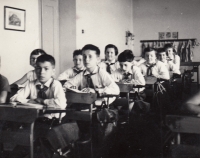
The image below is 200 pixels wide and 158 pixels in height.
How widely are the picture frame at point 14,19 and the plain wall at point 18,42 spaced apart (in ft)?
0.23

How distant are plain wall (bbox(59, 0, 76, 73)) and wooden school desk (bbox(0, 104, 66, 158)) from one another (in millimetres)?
5078

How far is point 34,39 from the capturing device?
6.39m

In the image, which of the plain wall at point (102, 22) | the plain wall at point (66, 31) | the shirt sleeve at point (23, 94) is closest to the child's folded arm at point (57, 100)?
the shirt sleeve at point (23, 94)

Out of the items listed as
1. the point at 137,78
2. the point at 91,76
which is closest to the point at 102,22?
the point at 137,78

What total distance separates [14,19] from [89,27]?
236cm

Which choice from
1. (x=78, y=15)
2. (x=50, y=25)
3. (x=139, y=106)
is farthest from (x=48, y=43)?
(x=139, y=106)

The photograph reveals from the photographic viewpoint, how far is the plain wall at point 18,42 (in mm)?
5648

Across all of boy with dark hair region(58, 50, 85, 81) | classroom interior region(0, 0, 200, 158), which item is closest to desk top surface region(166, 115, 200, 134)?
classroom interior region(0, 0, 200, 158)

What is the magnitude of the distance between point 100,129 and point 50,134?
2.92 ft

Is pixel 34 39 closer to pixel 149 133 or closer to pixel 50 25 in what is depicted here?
pixel 50 25

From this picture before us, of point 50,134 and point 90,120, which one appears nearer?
point 50,134

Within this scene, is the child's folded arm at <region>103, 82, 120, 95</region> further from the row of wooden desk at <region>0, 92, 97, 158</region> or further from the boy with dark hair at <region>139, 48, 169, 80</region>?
the boy with dark hair at <region>139, 48, 169, 80</region>

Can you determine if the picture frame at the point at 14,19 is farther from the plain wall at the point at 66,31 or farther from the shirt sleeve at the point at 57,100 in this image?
the shirt sleeve at the point at 57,100

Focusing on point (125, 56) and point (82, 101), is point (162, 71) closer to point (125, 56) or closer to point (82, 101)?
point (125, 56)
